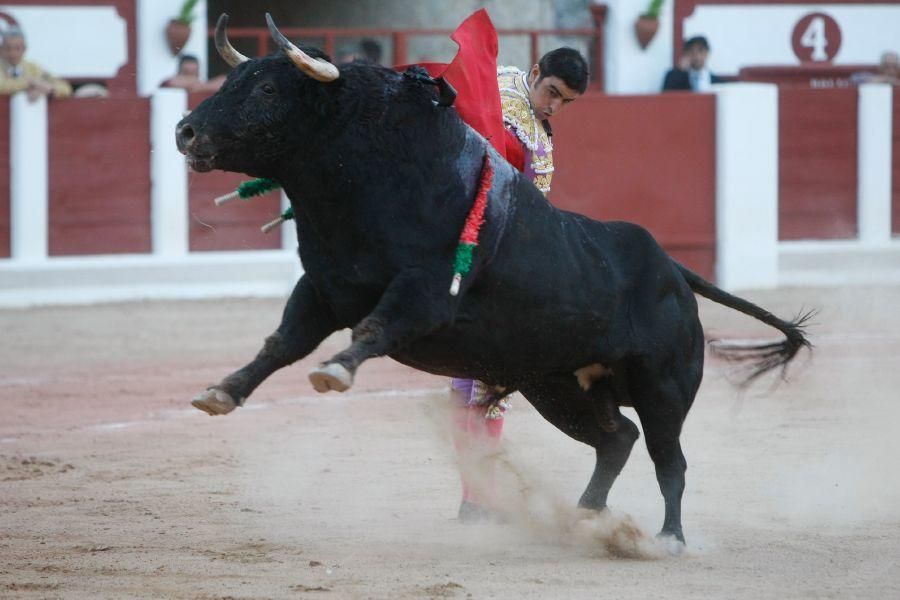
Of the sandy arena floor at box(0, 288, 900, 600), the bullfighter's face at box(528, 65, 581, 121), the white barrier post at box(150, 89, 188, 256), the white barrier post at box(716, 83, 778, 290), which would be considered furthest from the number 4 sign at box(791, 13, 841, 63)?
the bullfighter's face at box(528, 65, 581, 121)

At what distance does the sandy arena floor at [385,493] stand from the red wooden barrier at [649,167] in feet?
9.05

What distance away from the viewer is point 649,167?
31.8ft

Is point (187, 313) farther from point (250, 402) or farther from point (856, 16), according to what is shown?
point (856, 16)

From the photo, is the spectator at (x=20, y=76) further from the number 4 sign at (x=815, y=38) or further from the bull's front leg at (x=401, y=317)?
the bull's front leg at (x=401, y=317)

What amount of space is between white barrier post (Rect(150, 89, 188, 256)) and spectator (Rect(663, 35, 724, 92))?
333cm

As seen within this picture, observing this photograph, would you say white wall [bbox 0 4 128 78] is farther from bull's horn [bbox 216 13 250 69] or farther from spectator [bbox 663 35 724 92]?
bull's horn [bbox 216 13 250 69]

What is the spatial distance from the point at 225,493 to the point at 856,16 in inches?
334

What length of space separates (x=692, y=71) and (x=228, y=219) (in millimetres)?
3368

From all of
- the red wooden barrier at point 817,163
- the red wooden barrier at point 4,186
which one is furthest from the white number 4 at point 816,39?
the red wooden barrier at point 4,186

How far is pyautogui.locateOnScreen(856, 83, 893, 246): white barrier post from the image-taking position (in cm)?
1007

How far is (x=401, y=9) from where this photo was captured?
11.8 metres

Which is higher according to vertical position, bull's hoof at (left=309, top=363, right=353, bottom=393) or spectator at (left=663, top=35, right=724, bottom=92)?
spectator at (left=663, top=35, right=724, bottom=92)

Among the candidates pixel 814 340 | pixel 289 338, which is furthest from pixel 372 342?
pixel 814 340

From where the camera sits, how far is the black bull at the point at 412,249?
2.95 metres
